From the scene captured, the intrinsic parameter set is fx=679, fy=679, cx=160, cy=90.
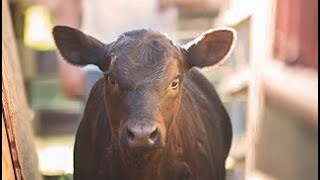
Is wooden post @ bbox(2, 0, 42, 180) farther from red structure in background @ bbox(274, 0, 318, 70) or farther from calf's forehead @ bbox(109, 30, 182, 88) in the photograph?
red structure in background @ bbox(274, 0, 318, 70)

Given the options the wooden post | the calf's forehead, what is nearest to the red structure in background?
the calf's forehead

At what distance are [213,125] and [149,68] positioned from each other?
4.3 inches

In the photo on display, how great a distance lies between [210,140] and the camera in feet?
2.09

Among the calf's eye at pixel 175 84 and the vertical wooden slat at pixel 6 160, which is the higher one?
the calf's eye at pixel 175 84

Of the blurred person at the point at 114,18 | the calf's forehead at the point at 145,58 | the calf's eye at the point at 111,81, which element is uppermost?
the blurred person at the point at 114,18

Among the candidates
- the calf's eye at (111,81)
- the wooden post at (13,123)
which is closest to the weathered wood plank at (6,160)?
the wooden post at (13,123)

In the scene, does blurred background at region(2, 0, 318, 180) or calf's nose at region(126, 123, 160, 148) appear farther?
blurred background at region(2, 0, 318, 180)

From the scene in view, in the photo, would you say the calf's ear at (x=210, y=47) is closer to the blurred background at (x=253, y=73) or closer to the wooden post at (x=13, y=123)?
the blurred background at (x=253, y=73)

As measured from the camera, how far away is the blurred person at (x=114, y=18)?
0.63 metres

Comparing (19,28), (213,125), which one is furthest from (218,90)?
(19,28)

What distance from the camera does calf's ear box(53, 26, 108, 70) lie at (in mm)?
604

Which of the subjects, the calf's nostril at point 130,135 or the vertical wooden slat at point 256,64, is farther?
the vertical wooden slat at point 256,64

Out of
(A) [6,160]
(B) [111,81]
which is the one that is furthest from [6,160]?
(B) [111,81]

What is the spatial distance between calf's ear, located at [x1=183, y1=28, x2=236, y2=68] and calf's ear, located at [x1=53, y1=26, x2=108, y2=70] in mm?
76
